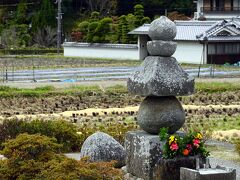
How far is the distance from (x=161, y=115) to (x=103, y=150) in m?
1.88

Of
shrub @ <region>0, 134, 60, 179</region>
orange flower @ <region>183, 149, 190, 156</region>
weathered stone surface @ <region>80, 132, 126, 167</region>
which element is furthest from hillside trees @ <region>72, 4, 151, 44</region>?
shrub @ <region>0, 134, 60, 179</region>

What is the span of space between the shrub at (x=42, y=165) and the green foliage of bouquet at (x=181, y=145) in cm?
90

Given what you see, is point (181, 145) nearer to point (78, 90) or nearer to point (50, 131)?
point (50, 131)

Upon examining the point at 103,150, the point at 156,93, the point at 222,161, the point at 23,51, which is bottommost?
the point at 23,51

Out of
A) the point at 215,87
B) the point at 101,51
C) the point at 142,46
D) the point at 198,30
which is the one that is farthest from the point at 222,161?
the point at 101,51

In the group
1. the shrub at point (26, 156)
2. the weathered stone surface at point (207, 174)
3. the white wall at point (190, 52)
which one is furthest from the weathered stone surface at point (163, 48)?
the white wall at point (190, 52)

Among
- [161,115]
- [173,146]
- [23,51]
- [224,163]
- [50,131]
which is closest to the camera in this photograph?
[173,146]

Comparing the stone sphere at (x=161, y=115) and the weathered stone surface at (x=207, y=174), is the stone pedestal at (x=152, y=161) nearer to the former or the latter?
the stone sphere at (x=161, y=115)

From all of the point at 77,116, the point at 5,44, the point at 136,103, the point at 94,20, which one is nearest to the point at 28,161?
the point at 77,116

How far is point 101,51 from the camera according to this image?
56969 millimetres

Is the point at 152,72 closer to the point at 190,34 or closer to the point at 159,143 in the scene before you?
the point at 159,143

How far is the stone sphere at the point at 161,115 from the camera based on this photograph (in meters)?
10.2

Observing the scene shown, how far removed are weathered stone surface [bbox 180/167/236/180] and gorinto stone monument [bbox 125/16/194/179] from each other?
0.70 m

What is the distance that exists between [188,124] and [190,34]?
30880 mm
